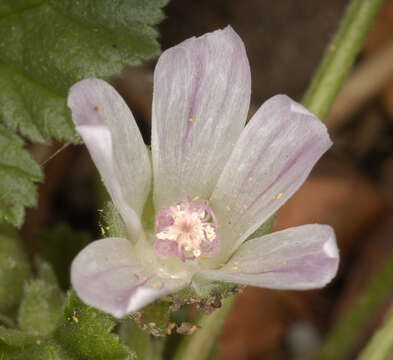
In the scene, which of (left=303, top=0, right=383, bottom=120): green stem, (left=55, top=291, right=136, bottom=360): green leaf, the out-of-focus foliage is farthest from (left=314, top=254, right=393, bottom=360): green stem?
(left=55, top=291, right=136, bottom=360): green leaf

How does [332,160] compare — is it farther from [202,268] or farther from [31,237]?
[202,268]

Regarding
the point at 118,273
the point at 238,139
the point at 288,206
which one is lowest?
the point at 288,206

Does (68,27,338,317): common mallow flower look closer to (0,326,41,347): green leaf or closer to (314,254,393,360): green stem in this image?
(0,326,41,347): green leaf

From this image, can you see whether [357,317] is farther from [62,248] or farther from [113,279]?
[113,279]

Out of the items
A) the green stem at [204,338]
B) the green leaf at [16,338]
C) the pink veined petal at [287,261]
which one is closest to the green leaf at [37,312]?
the green leaf at [16,338]

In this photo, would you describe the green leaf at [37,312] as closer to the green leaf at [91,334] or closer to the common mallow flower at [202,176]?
the green leaf at [91,334]

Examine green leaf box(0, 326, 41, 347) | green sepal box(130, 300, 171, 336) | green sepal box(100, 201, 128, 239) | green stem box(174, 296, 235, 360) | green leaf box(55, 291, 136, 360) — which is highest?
green sepal box(100, 201, 128, 239)

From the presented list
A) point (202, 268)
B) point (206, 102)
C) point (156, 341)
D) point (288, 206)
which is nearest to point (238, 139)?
point (206, 102)
